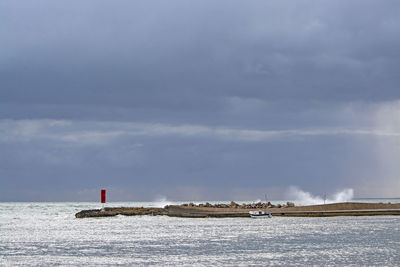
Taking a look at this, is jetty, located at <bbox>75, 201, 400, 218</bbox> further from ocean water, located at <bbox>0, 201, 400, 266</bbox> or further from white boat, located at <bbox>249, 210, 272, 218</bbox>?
ocean water, located at <bbox>0, 201, 400, 266</bbox>

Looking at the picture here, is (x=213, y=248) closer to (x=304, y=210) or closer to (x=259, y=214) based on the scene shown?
(x=259, y=214)

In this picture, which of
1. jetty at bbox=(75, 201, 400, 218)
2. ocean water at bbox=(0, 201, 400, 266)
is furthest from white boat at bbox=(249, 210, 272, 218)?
ocean water at bbox=(0, 201, 400, 266)

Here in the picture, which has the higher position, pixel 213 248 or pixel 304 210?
pixel 304 210

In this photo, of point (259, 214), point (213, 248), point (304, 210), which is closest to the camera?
point (213, 248)

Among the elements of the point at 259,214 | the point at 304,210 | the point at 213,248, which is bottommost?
the point at 213,248

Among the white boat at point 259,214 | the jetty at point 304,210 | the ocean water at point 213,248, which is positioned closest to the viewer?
the ocean water at point 213,248

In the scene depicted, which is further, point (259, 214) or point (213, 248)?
point (259, 214)

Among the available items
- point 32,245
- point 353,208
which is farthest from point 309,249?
point 353,208

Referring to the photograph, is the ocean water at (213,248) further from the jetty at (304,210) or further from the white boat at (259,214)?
the white boat at (259,214)

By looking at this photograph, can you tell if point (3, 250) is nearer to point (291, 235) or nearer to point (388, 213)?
point (291, 235)

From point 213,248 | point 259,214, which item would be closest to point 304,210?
point 259,214

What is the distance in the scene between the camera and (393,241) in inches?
2670

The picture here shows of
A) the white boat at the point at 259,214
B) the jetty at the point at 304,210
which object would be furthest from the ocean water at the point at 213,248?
the white boat at the point at 259,214

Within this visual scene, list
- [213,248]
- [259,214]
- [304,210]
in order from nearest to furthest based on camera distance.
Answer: [213,248] < [259,214] < [304,210]
